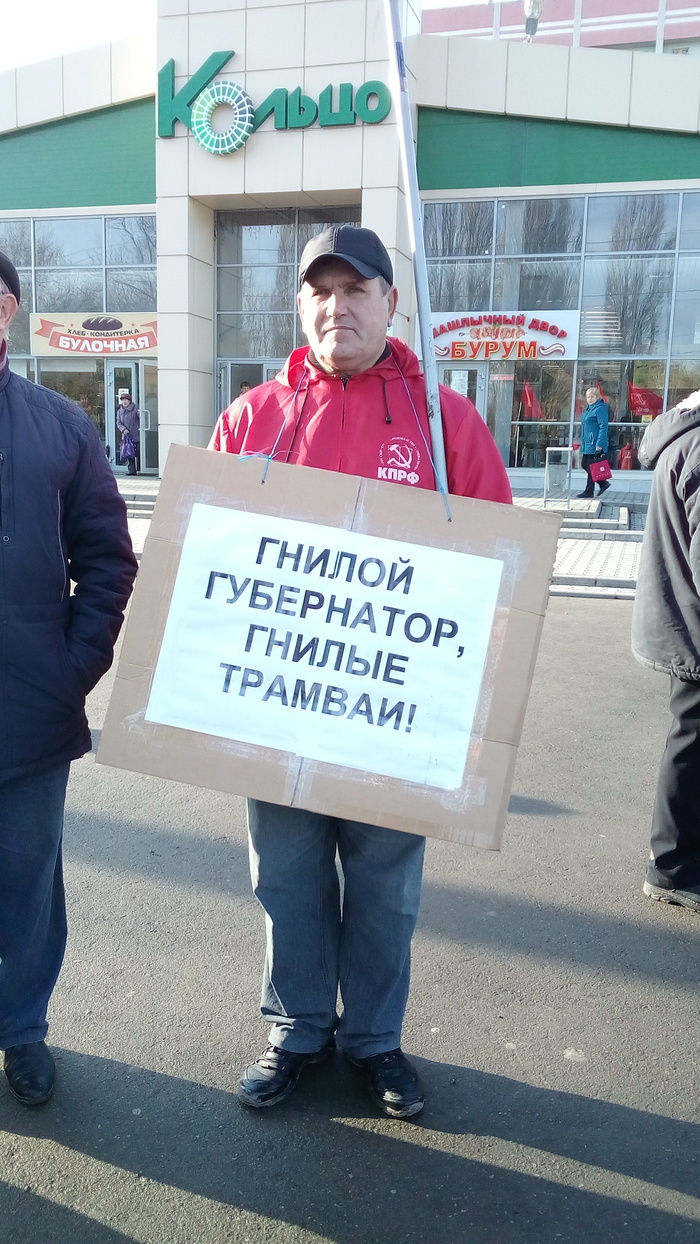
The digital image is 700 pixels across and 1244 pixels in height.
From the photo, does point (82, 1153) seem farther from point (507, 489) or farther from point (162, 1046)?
point (507, 489)

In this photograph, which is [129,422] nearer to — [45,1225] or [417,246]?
[417,246]

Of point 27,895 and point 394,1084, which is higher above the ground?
point 27,895

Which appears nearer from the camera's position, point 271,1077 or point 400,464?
point 400,464

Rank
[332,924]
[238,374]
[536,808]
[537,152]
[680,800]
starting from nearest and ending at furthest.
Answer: [332,924]
[680,800]
[536,808]
[537,152]
[238,374]

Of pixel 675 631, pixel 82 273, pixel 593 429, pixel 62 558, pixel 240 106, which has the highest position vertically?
pixel 240 106

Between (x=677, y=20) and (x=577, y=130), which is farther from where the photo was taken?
(x=677, y=20)

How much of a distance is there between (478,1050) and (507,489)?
5.26 feet

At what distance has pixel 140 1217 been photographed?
208cm

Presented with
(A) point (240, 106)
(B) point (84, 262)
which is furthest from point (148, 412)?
(A) point (240, 106)

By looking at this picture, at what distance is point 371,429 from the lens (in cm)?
228

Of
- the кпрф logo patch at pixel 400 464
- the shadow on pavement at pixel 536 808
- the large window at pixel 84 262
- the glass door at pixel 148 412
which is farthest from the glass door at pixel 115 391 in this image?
the кпрф logo patch at pixel 400 464

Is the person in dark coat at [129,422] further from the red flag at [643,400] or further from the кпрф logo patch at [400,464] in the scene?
the кпрф logo patch at [400,464]

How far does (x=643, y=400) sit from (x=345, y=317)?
17283mm

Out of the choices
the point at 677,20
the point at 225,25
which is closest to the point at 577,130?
the point at 225,25
